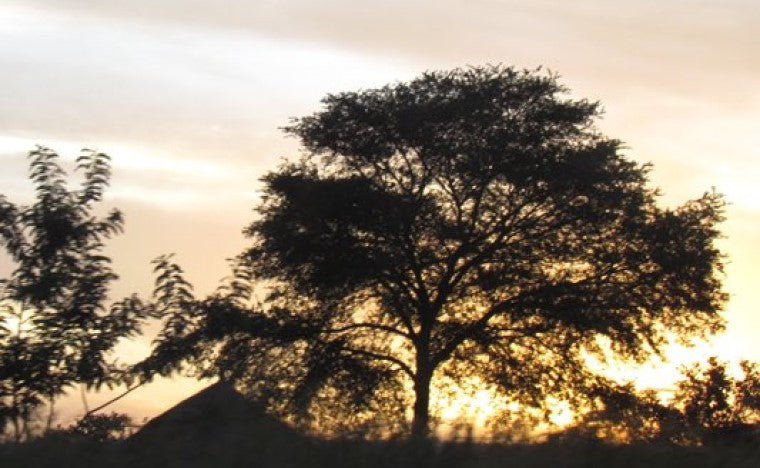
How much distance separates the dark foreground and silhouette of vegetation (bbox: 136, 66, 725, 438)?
2028 centimetres

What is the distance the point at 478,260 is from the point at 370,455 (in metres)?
22.0

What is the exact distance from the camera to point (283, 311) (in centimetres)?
3488

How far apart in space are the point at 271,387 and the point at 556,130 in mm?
10765

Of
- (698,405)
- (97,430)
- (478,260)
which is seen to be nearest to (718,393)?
(698,405)

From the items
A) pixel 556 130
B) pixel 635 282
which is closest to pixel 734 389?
pixel 635 282

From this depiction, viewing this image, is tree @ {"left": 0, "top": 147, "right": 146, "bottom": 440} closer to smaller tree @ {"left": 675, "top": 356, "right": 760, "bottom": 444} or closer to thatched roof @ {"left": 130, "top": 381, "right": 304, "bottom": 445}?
thatched roof @ {"left": 130, "top": 381, "right": 304, "bottom": 445}

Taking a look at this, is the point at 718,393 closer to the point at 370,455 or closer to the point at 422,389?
the point at 422,389

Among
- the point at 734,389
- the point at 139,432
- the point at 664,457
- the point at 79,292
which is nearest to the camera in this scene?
the point at 664,457

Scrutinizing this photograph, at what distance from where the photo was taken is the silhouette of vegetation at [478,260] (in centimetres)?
3412

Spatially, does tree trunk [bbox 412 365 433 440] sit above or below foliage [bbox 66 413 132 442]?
above

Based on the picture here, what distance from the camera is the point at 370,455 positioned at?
12.8m

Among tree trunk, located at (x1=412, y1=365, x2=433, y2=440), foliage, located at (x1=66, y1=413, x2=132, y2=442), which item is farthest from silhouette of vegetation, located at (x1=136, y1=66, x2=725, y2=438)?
foliage, located at (x1=66, y1=413, x2=132, y2=442)

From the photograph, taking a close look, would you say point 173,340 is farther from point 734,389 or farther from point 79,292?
point 734,389

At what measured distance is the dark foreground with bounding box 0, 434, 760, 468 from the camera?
12.4 metres
